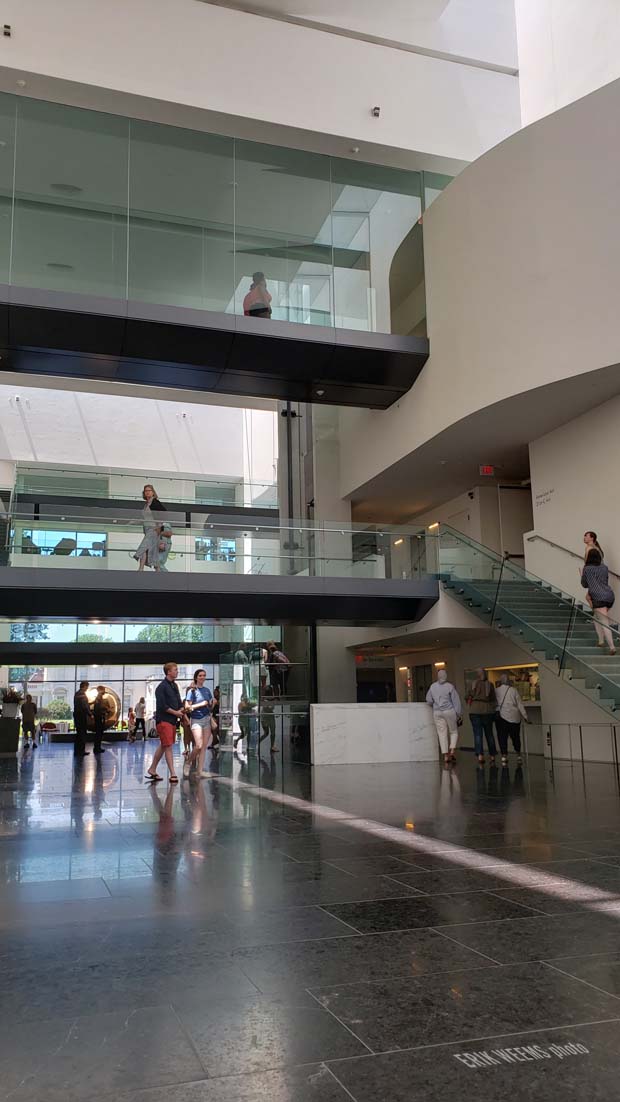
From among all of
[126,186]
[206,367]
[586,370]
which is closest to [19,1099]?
[586,370]

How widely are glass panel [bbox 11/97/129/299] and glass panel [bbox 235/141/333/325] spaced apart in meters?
2.74

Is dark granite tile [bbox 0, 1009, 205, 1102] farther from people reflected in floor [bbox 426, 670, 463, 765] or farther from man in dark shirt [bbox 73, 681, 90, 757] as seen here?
man in dark shirt [bbox 73, 681, 90, 757]

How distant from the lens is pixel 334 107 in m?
18.6

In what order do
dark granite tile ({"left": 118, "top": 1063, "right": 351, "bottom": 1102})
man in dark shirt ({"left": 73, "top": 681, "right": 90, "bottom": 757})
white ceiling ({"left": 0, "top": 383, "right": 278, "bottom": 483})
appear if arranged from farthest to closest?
white ceiling ({"left": 0, "top": 383, "right": 278, "bottom": 483}) < man in dark shirt ({"left": 73, "top": 681, "right": 90, "bottom": 757}) < dark granite tile ({"left": 118, "top": 1063, "right": 351, "bottom": 1102})

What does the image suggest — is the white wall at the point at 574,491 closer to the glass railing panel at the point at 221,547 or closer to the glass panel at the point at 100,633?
the glass railing panel at the point at 221,547

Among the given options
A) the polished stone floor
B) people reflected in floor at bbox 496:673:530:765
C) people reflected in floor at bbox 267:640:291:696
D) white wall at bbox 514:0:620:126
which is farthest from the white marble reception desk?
white wall at bbox 514:0:620:126

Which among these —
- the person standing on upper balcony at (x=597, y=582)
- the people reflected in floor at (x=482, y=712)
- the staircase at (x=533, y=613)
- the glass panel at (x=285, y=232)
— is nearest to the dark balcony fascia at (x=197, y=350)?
the glass panel at (x=285, y=232)

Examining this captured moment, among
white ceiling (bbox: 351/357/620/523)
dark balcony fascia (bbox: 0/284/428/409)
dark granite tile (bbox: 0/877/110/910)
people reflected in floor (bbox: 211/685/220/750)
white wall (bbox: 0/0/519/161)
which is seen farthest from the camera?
people reflected in floor (bbox: 211/685/220/750)

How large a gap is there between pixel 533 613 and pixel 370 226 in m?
10.7

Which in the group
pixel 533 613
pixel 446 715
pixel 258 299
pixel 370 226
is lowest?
pixel 446 715

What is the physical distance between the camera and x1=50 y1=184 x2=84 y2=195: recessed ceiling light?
1845 centimetres

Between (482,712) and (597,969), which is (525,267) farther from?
(597,969)

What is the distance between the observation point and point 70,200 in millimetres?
18547

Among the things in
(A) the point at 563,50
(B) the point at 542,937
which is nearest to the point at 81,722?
(A) the point at 563,50
